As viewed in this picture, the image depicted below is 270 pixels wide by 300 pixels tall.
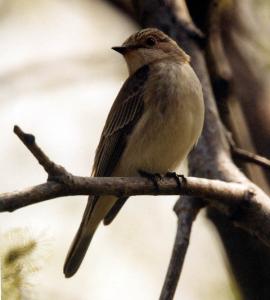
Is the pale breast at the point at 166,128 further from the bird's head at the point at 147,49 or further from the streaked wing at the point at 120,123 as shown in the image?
the bird's head at the point at 147,49

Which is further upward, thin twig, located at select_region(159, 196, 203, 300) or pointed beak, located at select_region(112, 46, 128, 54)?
pointed beak, located at select_region(112, 46, 128, 54)

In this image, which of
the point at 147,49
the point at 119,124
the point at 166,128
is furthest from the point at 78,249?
the point at 147,49

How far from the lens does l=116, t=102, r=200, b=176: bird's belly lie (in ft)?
16.7

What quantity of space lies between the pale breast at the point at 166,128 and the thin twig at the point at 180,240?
1.51ft

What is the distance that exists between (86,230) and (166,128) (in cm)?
101

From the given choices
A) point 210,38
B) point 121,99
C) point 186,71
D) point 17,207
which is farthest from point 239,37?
point 17,207

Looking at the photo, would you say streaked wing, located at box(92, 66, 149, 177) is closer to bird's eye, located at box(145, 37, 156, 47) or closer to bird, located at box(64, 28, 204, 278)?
bird, located at box(64, 28, 204, 278)

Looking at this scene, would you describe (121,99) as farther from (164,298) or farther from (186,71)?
(164,298)

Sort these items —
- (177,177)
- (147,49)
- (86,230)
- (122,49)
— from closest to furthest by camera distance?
(177,177) < (86,230) < (122,49) < (147,49)

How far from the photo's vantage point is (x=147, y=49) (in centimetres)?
602

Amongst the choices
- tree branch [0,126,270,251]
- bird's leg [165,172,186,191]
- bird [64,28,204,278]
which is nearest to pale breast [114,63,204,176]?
bird [64,28,204,278]

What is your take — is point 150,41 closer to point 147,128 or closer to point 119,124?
point 119,124

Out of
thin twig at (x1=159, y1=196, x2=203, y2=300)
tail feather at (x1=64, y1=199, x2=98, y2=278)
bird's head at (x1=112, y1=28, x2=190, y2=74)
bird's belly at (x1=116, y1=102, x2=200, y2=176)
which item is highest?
bird's head at (x1=112, y1=28, x2=190, y2=74)

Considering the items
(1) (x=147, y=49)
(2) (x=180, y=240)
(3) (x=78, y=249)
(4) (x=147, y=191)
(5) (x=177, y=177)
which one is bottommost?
(3) (x=78, y=249)
